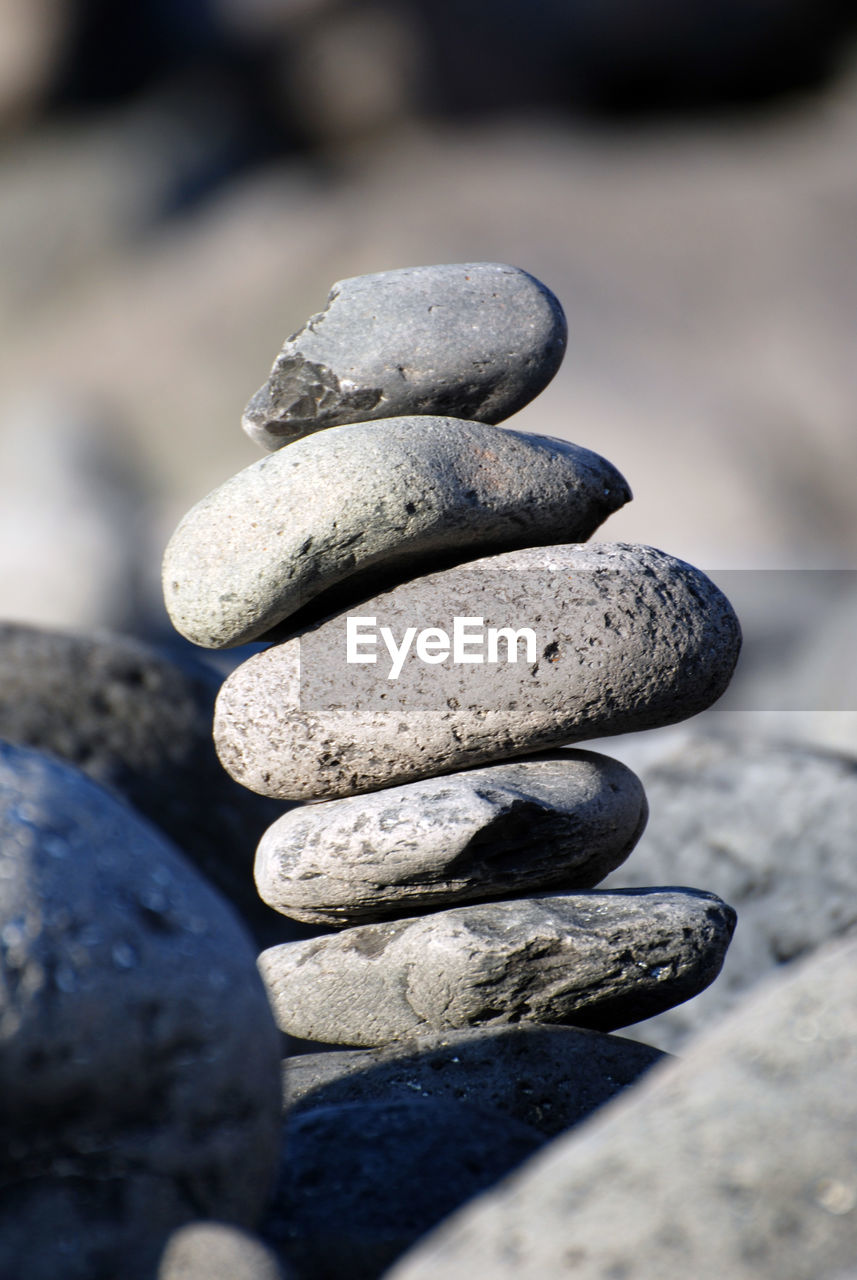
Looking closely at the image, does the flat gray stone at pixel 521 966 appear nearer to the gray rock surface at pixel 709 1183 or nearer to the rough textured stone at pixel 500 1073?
the rough textured stone at pixel 500 1073

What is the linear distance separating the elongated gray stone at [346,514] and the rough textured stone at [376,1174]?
1.21m

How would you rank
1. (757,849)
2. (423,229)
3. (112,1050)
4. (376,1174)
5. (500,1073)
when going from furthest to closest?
1. (423,229)
2. (757,849)
3. (500,1073)
4. (376,1174)
5. (112,1050)

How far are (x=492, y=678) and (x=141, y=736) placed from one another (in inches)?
111

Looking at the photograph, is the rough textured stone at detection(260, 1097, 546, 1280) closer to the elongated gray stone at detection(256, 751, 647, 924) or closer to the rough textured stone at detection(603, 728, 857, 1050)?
the elongated gray stone at detection(256, 751, 647, 924)

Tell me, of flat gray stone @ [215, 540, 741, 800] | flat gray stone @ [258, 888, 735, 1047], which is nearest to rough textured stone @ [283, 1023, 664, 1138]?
flat gray stone @ [258, 888, 735, 1047]

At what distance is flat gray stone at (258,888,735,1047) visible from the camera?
2859 mm

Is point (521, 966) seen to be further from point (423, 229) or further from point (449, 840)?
point (423, 229)

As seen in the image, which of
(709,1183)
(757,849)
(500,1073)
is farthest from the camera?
(757,849)

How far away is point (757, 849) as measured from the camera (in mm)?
5574

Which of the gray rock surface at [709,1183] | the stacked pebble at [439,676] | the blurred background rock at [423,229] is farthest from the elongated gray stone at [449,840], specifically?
the blurred background rock at [423,229]

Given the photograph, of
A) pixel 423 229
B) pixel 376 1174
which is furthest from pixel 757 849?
pixel 423 229

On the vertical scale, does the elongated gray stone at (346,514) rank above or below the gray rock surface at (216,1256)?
above

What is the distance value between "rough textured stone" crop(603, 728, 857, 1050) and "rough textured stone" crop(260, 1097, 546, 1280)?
3.14m

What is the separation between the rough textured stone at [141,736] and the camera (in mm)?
5129
